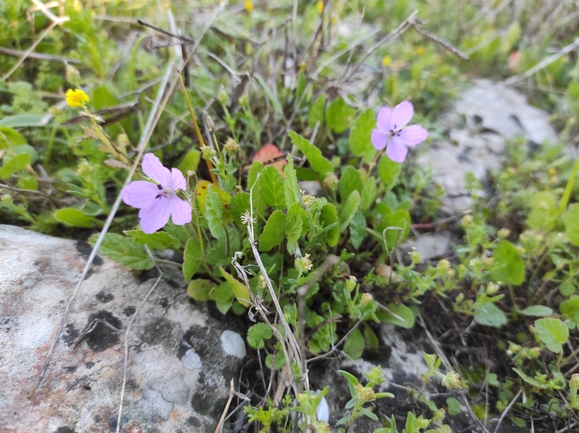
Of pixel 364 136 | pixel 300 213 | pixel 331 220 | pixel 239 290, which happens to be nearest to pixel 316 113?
pixel 364 136

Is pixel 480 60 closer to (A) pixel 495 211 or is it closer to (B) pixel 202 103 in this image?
(A) pixel 495 211

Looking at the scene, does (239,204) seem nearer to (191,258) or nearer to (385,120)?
(191,258)

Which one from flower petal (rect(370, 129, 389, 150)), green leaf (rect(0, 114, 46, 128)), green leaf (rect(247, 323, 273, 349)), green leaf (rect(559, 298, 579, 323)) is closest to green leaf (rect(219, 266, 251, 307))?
green leaf (rect(247, 323, 273, 349))

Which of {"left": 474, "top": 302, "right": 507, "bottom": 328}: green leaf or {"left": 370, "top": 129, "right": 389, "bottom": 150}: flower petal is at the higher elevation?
{"left": 370, "top": 129, "right": 389, "bottom": 150}: flower petal

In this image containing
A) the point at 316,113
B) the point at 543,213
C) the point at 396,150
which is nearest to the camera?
the point at 396,150

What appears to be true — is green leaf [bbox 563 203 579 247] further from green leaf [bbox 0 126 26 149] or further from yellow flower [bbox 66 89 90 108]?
green leaf [bbox 0 126 26 149]

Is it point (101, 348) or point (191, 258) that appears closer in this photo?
point (101, 348)

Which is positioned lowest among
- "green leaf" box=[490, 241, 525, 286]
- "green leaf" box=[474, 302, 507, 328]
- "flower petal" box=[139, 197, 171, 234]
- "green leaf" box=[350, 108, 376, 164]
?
"green leaf" box=[474, 302, 507, 328]
